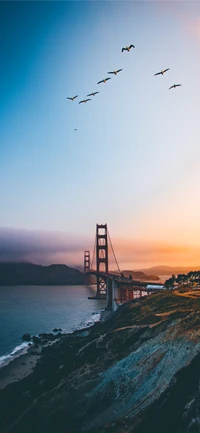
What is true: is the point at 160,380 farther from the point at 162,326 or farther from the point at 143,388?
the point at 162,326

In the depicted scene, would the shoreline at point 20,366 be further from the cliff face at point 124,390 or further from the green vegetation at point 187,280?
the green vegetation at point 187,280

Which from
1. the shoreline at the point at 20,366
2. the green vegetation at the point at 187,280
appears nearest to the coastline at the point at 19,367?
the shoreline at the point at 20,366

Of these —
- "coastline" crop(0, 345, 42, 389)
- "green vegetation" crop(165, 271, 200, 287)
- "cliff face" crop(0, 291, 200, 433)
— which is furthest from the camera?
"green vegetation" crop(165, 271, 200, 287)

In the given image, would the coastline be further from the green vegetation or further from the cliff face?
the green vegetation

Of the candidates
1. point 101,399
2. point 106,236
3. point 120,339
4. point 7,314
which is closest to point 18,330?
point 7,314

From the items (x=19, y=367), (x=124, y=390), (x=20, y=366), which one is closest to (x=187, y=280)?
(x=20, y=366)

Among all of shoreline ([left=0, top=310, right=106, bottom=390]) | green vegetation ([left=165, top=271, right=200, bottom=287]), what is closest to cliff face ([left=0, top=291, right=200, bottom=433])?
shoreline ([left=0, top=310, right=106, bottom=390])

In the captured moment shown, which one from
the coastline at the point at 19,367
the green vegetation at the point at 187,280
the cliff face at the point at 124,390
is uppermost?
the green vegetation at the point at 187,280

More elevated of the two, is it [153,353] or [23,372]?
[153,353]
